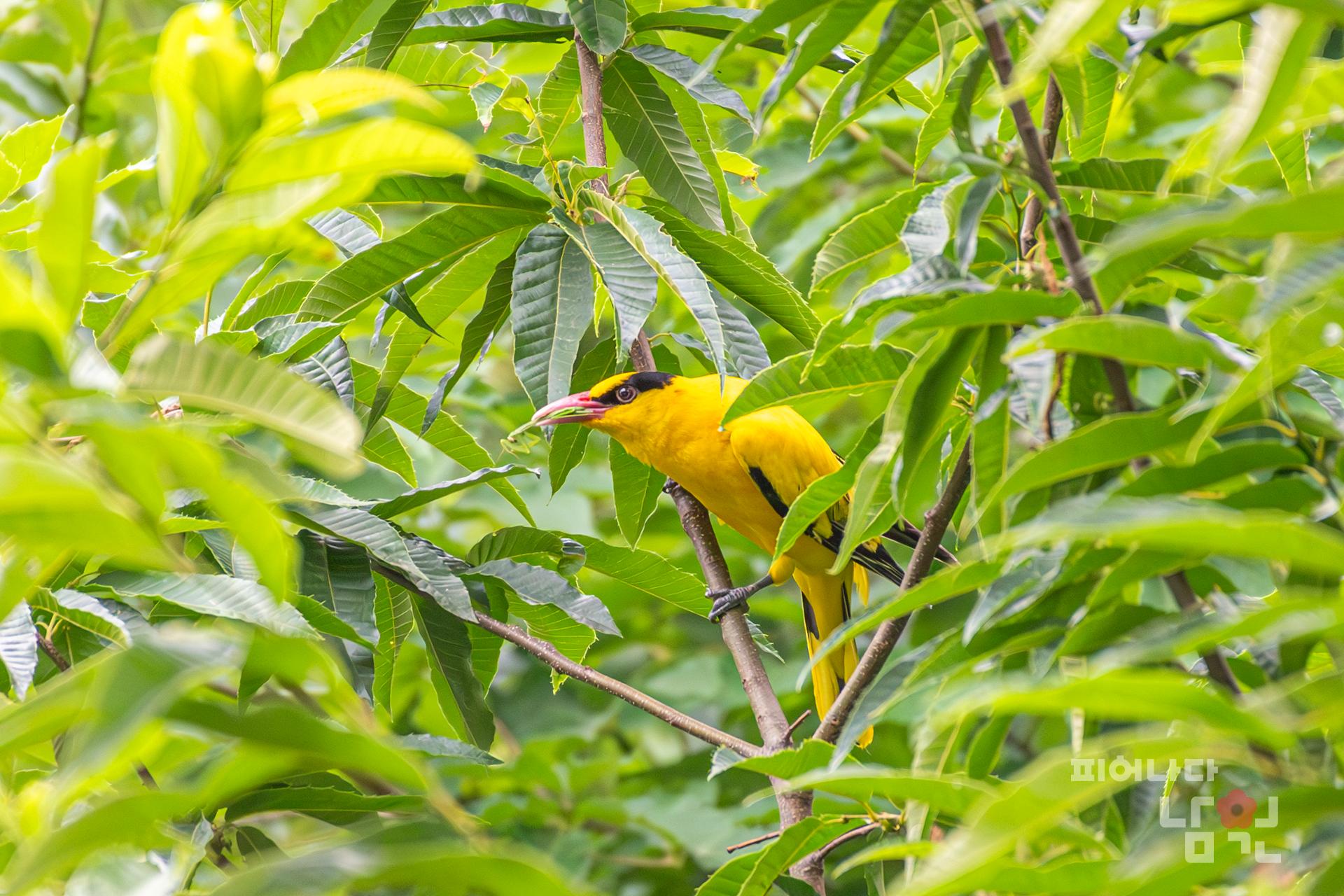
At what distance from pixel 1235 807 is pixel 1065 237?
652 mm

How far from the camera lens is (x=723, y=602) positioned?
2746 mm

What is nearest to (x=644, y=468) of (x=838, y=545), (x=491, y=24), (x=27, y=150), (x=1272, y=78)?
(x=838, y=545)

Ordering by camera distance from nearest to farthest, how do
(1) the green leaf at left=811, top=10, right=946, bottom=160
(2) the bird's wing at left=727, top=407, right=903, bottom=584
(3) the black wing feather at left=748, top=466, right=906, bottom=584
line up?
(1) the green leaf at left=811, top=10, right=946, bottom=160, (3) the black wing feather at left=748, top=466, right=906, bottom=584, (2) the bird's wing at left=727, top=407, right=903, bottom=584

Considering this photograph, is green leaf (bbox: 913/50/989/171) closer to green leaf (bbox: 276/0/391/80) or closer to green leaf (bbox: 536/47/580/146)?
green leaf (bbox: 536/47/580/146)

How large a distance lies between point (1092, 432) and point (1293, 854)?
1.38 ft

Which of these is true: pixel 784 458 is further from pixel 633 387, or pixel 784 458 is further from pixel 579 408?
pixel 579 408

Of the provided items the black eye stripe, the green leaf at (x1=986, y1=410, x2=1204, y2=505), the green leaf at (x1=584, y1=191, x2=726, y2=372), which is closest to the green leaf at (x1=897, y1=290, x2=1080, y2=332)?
the green leaf at (x1=986, y1=410, x2=1204, y2=505)

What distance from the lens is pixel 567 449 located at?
2924mm

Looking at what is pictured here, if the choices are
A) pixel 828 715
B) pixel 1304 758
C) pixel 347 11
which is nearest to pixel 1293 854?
pixel 1304 758

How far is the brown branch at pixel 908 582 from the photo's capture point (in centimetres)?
171

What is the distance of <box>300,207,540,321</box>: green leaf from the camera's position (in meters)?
2.13

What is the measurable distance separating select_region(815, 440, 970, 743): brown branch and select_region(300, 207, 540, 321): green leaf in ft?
3.40

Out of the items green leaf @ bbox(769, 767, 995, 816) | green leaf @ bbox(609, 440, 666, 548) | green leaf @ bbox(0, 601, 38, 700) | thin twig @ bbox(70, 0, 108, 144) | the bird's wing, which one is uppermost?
thin twig @ bbox(70, 0, 108, 144)

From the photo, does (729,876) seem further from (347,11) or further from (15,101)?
(15,101)
